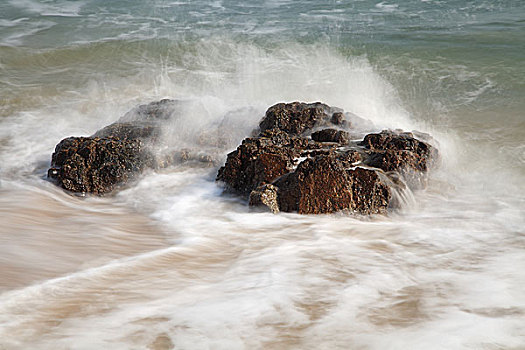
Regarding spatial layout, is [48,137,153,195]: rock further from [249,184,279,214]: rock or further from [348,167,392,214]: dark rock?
[348,167,392,214]: dark rock

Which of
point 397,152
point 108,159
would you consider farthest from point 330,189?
point 108,159

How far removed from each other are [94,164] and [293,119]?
229 cm

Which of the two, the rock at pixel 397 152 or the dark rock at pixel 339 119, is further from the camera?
the dark rock at pixel 339 119

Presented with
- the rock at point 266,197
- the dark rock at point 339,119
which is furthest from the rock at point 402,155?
the rock at point 266,197

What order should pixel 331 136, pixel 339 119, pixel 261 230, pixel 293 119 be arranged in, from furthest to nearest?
pixel 339 119 → pixel 293 119 → pixel 331 136 → pixel 261 230

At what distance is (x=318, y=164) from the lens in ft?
15.5

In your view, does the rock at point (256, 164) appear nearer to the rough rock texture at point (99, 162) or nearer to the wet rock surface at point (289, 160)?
the wet rock surface at point (289, 160)

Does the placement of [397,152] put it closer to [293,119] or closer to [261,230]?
[293,119]

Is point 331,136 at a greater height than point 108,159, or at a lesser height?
greater

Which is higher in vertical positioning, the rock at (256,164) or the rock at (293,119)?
the rock at (293,119)

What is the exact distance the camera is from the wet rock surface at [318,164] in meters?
4.79

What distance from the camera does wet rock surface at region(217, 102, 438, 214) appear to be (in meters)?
4.79

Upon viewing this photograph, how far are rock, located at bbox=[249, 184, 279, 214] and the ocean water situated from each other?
10 centimetres

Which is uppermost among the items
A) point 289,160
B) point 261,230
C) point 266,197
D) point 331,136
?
point 331,136
